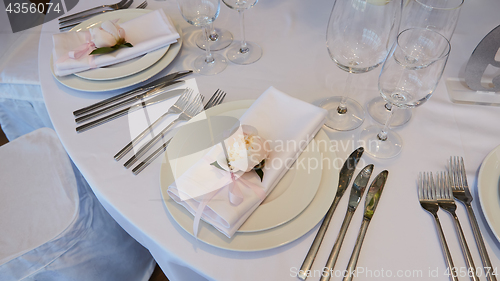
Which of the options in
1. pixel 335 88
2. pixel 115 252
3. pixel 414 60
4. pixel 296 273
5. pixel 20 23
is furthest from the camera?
pixel 20 23

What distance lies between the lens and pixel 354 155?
758mm

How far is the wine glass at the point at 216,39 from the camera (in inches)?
41.0

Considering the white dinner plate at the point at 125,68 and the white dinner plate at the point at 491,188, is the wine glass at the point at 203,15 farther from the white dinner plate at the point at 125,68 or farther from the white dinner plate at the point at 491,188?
the white dinner plate at the point at 491,188

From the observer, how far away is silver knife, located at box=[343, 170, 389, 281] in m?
0.60

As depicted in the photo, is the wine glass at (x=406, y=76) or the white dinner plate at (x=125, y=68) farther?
the white dinner plate at (x=125, y=68)

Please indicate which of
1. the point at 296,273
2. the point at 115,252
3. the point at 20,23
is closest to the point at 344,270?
the point at 296,273

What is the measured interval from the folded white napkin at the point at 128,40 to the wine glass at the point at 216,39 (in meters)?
0.09

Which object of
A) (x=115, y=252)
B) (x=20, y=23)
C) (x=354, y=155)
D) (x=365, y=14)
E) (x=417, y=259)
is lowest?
(x=115, y=252)

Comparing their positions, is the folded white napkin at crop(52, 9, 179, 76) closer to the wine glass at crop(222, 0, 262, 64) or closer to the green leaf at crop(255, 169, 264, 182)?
the wine glass at crop(222, 0, 262, 64)

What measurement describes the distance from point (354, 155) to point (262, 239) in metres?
0.30

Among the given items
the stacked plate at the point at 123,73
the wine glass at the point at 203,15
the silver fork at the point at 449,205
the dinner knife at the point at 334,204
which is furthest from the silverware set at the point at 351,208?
the stacked plate at the point at 123,73

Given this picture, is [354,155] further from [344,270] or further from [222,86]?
[222,86]

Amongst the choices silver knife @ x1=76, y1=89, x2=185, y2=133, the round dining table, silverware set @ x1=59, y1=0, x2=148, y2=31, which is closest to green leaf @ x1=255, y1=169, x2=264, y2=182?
the round dining table

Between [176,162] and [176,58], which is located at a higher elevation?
[176,58]
